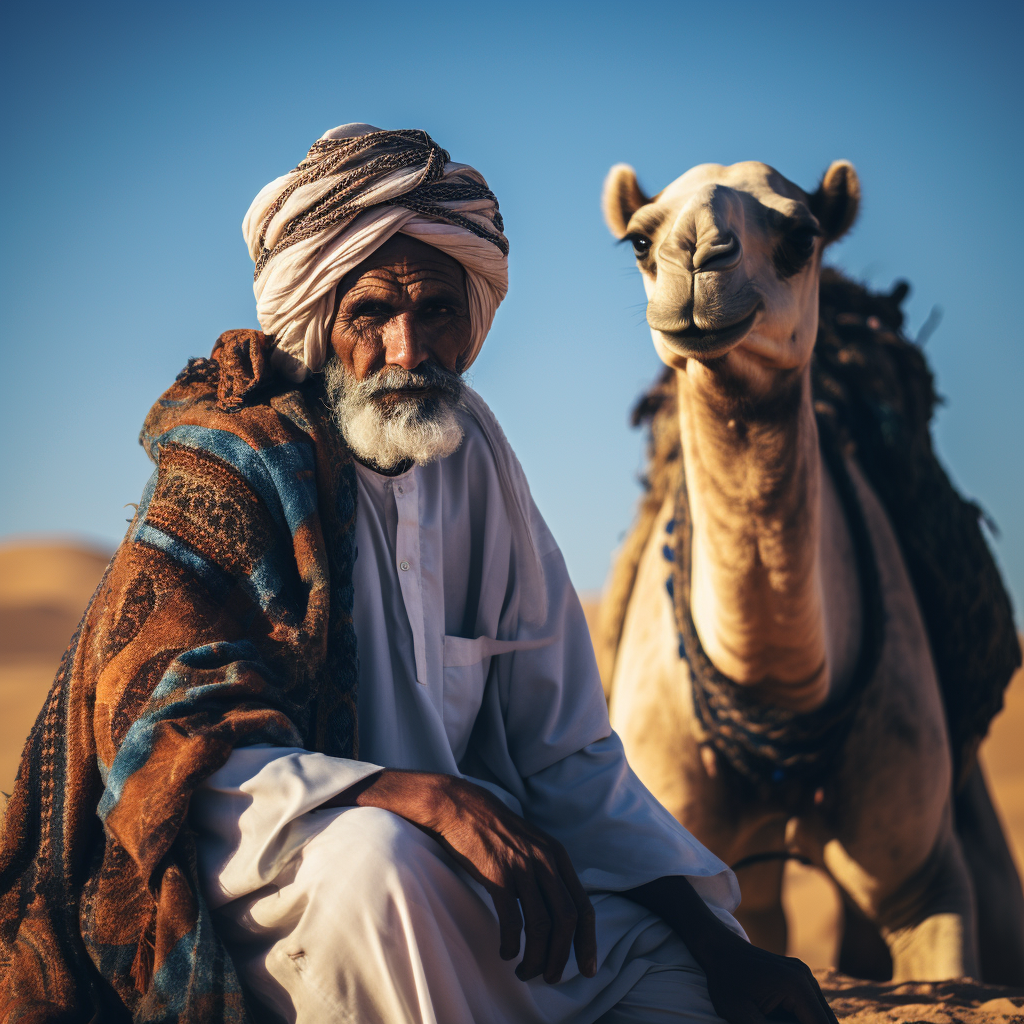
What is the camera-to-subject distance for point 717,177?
3631 millimetres

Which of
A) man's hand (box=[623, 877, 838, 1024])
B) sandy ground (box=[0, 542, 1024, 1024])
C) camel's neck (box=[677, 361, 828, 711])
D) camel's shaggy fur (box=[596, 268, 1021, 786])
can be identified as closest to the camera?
man's hand (box=[623, 877, 838, 1024])

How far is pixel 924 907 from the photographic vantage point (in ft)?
13.3

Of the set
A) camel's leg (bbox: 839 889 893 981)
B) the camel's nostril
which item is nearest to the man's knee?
the camel's nostril

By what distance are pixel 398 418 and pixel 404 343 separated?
16 cm

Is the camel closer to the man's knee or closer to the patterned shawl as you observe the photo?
the patterned shawl

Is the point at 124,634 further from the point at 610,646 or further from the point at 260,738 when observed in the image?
the point at 610,646

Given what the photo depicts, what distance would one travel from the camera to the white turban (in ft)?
8.05

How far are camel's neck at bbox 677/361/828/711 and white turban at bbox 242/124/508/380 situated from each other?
41.7 inches

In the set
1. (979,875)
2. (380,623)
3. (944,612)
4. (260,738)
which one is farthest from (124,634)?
(979,875)

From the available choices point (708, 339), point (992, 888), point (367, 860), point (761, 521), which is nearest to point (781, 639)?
point (761, 521)

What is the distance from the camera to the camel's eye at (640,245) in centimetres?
366

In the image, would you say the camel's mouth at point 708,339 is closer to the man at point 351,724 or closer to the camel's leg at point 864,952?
the man at point 351,724

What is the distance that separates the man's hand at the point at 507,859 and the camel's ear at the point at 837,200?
265 cm

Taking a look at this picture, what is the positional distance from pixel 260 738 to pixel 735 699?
7.44ft
